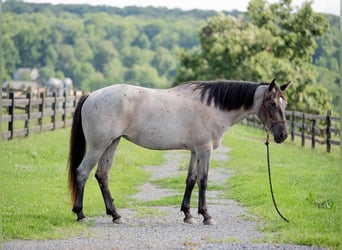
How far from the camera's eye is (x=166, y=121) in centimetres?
927

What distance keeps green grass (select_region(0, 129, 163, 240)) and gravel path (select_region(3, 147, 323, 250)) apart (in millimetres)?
349

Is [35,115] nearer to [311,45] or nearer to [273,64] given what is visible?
[273,64]

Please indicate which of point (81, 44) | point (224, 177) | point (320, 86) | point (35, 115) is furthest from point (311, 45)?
point (81, 44)

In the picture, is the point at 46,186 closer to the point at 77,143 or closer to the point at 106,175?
the point at 77,143

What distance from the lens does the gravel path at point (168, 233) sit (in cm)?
746

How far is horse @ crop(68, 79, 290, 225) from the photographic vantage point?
9.21 m

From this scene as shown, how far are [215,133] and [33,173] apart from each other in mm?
5368

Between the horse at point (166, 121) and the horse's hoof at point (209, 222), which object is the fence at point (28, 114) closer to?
the horse at point (166, 121)

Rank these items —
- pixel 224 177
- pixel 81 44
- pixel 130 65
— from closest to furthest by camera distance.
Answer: pixel 224 177 < pixel 81 44 < pixel 130 65

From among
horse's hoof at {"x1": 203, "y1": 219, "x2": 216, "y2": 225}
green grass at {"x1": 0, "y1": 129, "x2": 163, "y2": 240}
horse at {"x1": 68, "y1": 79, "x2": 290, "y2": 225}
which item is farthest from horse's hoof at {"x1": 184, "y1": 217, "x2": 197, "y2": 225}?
green grass at {"x1": 0, "y1": 129, "x2": 163, "y2": 240}

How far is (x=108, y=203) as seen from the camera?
9297 mm

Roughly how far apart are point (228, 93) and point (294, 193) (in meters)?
2.88

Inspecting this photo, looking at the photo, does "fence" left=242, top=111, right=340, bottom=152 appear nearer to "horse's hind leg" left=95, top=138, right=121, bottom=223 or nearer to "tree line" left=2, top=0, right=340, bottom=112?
"tree line" left=2, top=0, right=340, bottom=112

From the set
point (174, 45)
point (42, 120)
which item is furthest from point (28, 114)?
point (174, 45)
